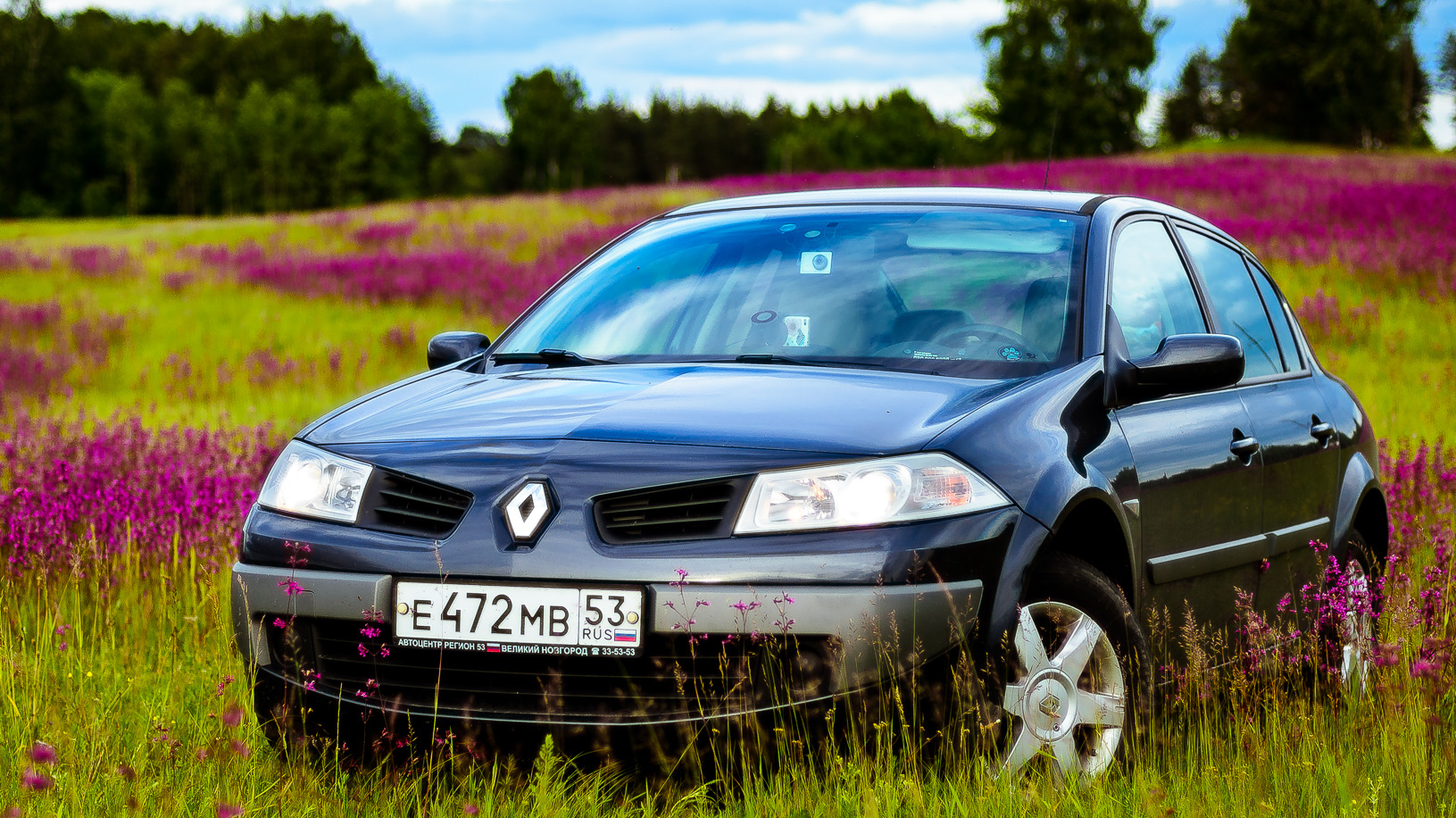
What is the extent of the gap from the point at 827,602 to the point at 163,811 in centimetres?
137

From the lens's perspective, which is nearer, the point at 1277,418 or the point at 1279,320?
the point at 1277,418

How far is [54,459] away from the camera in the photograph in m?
6.71

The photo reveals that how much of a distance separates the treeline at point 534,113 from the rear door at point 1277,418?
42262 mm

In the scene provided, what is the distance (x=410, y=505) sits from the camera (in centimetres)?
304

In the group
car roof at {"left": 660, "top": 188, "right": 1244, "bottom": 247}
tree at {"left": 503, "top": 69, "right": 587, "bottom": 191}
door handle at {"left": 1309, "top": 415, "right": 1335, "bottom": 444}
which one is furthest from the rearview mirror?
tree at {"left": 503, "top": 69, "right": 587, "bottom": 191}

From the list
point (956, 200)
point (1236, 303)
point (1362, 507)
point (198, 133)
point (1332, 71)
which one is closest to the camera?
point (956, 200)

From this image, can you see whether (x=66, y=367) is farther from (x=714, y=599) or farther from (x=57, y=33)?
(x=57, y=33)

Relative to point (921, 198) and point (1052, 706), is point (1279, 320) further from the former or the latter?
point (1052, 706)

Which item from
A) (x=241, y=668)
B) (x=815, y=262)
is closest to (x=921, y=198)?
(x=815, y=262)

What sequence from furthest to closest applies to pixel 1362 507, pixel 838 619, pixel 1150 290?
pixel 1362 507 < pixel 1150 290 < pixel 838 619

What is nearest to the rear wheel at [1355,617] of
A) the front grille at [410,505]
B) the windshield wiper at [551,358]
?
the windshield wiper at [551,358]

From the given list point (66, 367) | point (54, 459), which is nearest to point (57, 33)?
point (66, 367)

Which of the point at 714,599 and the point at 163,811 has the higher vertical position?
the point at 714,599

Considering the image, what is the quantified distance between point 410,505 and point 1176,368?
190 centimetres
